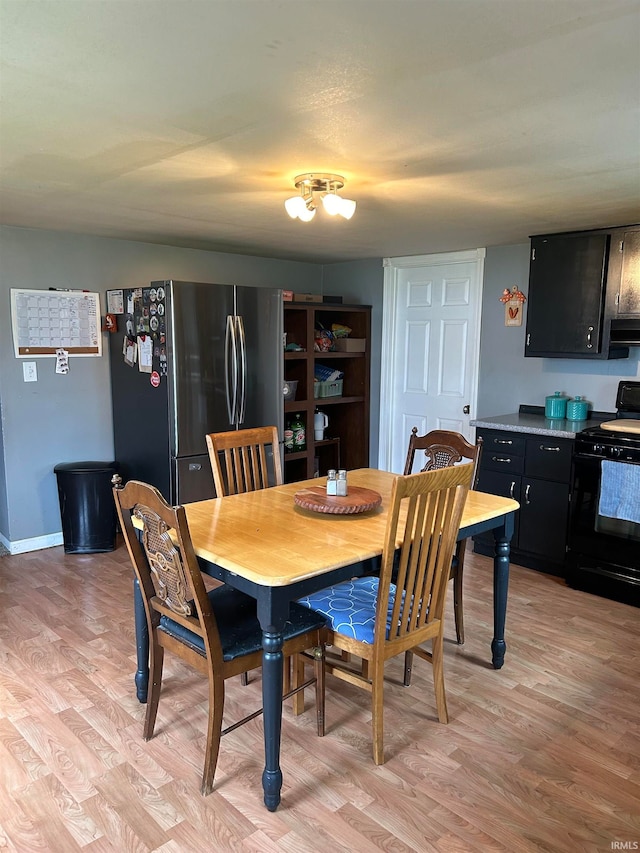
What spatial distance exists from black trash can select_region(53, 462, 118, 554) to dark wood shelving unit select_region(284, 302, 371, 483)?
1453 millimetres

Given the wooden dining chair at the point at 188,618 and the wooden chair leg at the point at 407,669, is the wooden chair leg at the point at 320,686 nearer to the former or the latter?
the wooden dining chair at the point at 188,618

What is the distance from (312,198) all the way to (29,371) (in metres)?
2.47

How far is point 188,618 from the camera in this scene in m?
2.04

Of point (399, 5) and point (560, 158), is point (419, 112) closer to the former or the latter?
point (399, 5)

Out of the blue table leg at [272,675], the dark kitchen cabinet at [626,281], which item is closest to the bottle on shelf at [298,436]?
the dark kitchen cabinet at [626,281]

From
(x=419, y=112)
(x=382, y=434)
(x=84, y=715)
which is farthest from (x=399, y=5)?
(x=382, y=434)

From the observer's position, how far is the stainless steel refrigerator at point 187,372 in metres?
3.92

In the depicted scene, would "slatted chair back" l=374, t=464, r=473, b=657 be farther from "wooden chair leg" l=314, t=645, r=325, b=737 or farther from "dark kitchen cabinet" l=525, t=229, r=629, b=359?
"dark kitchen cabinet" l=525, t=229, r=629, b=359

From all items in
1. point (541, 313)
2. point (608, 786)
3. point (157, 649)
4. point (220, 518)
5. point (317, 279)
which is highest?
Answer: point (317, 279)

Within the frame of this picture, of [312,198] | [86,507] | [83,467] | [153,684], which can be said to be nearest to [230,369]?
[83,467]

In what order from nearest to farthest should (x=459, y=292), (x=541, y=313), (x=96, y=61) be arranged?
(x=96, y=61), (x=541, y=313), (x=459, y=292)

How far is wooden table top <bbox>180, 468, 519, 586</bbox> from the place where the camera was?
6.30 ft

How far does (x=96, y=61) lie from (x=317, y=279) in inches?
177

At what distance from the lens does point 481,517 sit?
2477 millimetres
